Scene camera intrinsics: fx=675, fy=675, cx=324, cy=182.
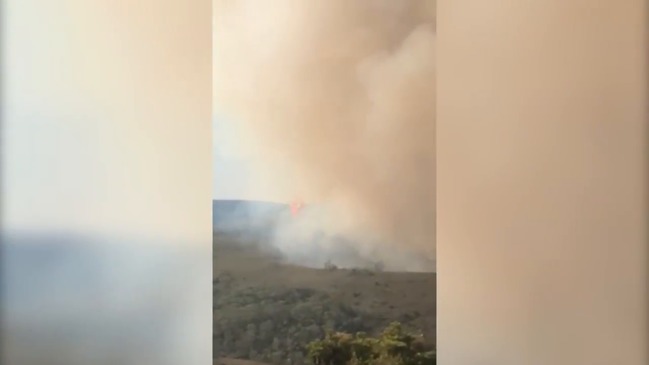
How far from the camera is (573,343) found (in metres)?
0.93

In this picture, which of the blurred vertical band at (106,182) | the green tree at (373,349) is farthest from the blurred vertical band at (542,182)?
the blurred vertical band at (106,182)

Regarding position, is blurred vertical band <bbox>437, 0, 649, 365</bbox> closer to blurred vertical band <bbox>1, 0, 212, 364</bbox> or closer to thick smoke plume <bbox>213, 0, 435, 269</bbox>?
thick smoke plume <bbox>213, 0, 435, 269</bbox>

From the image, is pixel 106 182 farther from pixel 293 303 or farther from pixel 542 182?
pixel 542 182

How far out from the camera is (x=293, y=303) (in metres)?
0.96

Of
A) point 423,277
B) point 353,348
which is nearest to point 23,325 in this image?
point 353,348

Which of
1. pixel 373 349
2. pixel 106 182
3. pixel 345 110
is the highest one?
pixel 345 110

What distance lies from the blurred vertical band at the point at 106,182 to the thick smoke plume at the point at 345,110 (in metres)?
0.08

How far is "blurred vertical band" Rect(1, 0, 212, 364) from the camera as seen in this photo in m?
0.97

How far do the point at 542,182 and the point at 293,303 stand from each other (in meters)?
0.39

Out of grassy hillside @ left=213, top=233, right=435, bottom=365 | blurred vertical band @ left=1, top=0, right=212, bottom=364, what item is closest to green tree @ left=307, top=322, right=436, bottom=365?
grassy hillside @ left=213, top=233, right=435, bottom=365

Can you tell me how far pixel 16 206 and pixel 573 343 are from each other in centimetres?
81

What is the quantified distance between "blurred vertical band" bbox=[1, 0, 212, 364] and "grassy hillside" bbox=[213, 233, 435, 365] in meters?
0.03

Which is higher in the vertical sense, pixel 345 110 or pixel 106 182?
pixel 345 110

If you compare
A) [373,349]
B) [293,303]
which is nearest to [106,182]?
[293,303]
